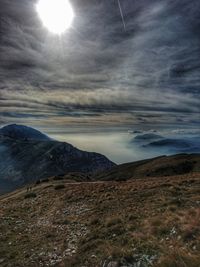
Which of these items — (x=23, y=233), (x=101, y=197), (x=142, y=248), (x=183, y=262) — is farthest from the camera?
(x=101, y=197)

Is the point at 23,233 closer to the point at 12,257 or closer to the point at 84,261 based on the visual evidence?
the point at 12,257

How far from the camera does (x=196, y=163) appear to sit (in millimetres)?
106250

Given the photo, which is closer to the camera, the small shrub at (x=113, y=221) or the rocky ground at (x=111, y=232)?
the rocky ground at (x=111, y=232)

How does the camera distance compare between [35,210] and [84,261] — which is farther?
[35,210]

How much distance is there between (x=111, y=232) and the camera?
55.1 ft

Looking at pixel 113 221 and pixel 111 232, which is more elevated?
pixel 113 221

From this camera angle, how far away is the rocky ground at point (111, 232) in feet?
41.6

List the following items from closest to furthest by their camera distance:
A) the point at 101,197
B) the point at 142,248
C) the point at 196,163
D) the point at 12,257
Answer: the point at 142,248, the point at 12,257, the point at 101,197, the point at 196,163

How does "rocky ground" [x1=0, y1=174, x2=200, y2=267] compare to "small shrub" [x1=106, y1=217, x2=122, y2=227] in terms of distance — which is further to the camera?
"small shrub" [x1=106, y1=217, x2=122, y2=227]

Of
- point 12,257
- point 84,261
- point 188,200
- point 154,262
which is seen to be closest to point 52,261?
point 84,261

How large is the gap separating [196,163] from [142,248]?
3991 inches

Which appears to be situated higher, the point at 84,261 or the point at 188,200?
the point at 188,200

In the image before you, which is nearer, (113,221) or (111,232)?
(111,232)

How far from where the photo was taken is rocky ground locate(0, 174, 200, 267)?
12688 mm
